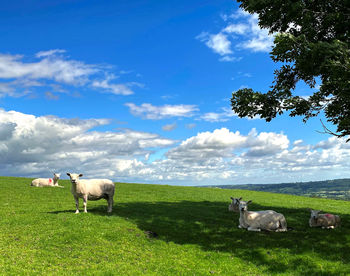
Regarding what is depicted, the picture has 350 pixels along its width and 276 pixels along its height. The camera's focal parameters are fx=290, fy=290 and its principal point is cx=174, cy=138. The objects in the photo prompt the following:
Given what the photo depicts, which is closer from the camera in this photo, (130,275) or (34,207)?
(130,275)

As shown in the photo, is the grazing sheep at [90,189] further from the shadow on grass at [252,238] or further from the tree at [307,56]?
the tree at [307,56]

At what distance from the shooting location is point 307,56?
17109 mm

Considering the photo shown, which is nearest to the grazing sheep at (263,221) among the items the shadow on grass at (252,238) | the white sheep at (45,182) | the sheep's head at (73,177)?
the shadow on grass at (252,238)

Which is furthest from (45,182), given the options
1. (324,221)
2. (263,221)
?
(324,221)

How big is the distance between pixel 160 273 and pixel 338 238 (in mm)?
11418

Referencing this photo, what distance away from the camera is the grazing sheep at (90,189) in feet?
70.7

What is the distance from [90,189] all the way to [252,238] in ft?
40.4

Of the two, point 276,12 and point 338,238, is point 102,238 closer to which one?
point 338,238

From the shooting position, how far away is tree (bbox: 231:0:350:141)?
15912 mm

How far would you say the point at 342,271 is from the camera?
13227mm

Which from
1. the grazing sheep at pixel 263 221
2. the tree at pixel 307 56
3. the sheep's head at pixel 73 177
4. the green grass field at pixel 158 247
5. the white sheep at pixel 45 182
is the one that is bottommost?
the green grass field at pixel 158 247

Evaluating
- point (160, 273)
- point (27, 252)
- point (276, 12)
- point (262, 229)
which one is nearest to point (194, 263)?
point (160, 273)

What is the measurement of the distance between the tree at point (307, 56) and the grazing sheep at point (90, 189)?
11608 millimetres

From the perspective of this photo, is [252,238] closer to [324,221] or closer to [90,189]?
[324,221]
